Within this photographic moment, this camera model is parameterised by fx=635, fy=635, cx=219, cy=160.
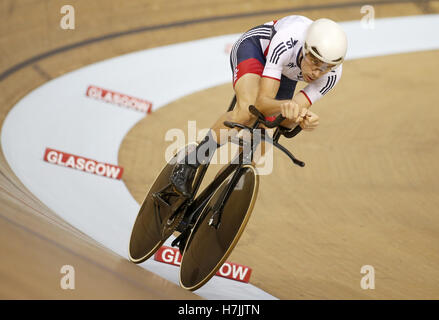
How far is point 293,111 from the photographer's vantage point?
7.88 ft

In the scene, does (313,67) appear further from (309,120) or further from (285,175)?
(285,175)

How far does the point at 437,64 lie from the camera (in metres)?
7.48

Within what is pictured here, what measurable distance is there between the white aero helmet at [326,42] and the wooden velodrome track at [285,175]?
1185 millimetres

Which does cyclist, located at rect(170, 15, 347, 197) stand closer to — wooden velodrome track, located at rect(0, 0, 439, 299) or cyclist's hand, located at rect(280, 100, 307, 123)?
cyclist's hand, located at rect(280, 100, 307, 123)

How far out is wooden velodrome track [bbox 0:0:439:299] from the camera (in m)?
2.84

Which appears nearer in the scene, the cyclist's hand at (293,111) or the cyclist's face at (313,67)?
the cyclist's hand at (293,111)

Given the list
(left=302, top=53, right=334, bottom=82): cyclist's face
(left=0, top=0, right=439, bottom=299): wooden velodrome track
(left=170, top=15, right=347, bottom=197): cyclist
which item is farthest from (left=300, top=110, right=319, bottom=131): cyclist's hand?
(left=0, top=0, right=439, bottom=299): wooden velodrome track

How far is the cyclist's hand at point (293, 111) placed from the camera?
2396mm

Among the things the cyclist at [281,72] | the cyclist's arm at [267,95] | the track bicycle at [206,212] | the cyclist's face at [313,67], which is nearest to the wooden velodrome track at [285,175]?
the track bicycle at [206,212]

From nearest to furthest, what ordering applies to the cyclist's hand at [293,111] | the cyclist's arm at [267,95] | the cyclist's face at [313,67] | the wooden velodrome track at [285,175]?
the cyclist's hand at [293,111]
the cyclist's face at [313,67]
the cyclist's arm at [267,95]
the wooden velodrome track at [285,175]

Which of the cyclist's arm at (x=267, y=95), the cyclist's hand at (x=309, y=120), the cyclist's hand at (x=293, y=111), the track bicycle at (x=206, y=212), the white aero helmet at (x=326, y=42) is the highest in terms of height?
the white aero helmet at (x=326, y=42)

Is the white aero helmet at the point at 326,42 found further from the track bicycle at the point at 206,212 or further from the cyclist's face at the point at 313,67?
the track bicycle at the point at 206,212

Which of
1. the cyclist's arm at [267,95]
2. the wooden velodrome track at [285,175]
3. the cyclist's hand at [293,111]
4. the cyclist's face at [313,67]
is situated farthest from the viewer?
the wooden velodrome track at [285,175]

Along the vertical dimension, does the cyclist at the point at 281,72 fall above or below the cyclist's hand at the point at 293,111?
above
